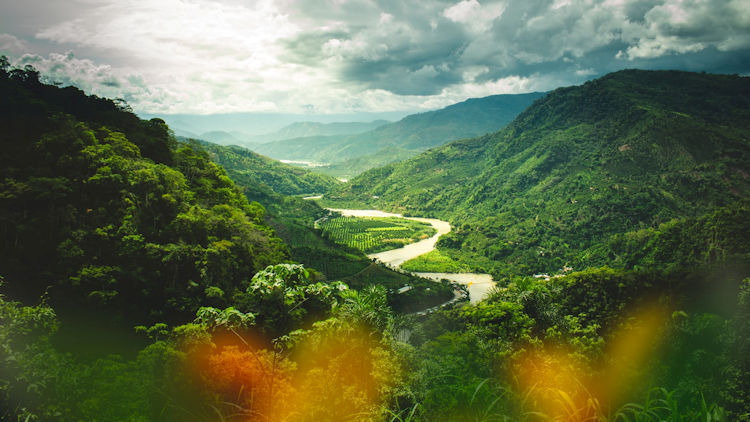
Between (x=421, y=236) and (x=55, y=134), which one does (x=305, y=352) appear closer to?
(x=55, y=134)

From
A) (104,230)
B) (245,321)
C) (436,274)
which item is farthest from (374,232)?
(245,321)

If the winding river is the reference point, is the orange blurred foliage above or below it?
above

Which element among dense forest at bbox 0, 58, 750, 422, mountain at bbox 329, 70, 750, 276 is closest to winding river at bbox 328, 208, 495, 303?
mountain at bbox 329, 70, 750, 276

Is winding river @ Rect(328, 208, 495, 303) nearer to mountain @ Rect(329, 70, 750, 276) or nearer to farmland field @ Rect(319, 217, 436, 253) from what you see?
farmland field @ Rect(319, 217, 436, 253)

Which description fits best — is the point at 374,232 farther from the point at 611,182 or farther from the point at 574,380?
the point at 574,380

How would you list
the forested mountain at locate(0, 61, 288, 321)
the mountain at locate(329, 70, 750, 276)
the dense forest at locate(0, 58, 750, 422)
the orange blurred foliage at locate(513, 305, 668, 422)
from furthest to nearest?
the mountain at locate(329, 70, 750, 276) < the forested mountain at locate(0, 61, 288, 321) < the dense forest at locate(0, 58, 750, 422) < the orange blurred foliage at locate(513, 305, 668, 422)

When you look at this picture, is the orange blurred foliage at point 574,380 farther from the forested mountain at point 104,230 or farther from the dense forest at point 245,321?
the forested mountain at point 104,230
